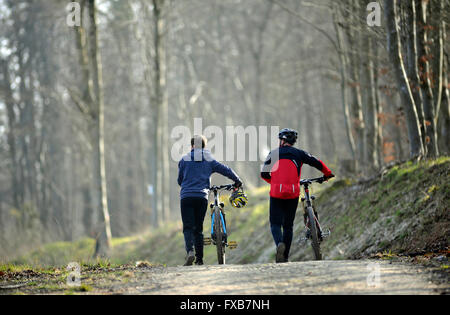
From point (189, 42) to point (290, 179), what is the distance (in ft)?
93.3

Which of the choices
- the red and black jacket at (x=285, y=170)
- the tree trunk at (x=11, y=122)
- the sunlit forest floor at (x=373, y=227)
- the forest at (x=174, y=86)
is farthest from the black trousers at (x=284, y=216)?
the tree trunk at (x=11, y=122)

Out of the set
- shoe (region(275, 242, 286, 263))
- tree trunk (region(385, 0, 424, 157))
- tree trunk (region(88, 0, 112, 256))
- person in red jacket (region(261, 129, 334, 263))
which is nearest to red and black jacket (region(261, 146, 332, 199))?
person in red jacket (region(261, 129, 334, 263))

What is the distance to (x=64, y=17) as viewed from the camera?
21375mm

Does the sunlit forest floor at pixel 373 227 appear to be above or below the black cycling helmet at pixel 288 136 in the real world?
below

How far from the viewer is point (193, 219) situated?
9.53m

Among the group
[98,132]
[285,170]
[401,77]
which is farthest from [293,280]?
[98,132]

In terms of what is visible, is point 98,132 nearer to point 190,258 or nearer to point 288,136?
point 190,258

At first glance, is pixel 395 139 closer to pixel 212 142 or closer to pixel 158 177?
pixel 158 177

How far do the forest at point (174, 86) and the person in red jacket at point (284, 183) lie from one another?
4.45 metres

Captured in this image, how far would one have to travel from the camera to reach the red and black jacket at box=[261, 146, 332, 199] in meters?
8.85

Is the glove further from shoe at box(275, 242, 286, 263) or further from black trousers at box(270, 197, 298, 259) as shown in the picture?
shoe at box(275, 242, 286, 263)

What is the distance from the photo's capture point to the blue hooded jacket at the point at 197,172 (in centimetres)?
950

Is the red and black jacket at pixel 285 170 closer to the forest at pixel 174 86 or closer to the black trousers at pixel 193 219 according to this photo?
the black trousers at pixel 193 219

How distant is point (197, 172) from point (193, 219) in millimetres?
738
